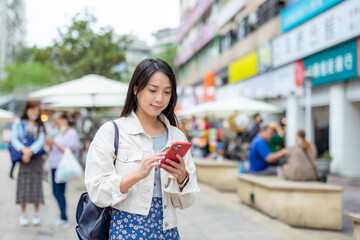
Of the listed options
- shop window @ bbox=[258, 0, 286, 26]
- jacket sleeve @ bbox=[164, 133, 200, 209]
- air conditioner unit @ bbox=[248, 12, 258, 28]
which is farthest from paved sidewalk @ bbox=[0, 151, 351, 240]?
air conditioner unit @ bbox=[248, 12, 258, 28]

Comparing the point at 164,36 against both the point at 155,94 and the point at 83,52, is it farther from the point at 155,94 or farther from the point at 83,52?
the point at 155,94

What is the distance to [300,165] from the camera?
7.00m

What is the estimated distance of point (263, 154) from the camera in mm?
7621

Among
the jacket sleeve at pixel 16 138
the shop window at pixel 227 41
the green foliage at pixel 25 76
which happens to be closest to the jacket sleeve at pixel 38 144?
the jacket sleeve at pixel 16 138

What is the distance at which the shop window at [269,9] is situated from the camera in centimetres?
1822

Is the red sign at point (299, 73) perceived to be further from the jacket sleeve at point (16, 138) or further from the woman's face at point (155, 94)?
the woman's face at point (155, 94)

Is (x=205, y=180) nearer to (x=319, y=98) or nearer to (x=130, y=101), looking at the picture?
(x=319, y=98)

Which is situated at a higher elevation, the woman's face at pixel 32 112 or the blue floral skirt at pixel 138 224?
the woman's face at pixel 32 112

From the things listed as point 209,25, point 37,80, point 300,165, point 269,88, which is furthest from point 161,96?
point 37,80

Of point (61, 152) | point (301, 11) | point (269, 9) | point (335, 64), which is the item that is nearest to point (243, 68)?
point (269, 9)

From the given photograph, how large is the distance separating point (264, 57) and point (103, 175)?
17.9 m

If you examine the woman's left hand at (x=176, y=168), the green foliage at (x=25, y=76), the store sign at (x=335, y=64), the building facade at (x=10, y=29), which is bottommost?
the woman's left hand at (x=176, y=168)

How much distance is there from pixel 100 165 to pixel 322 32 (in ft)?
43.1

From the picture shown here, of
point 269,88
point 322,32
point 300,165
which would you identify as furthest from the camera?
point 269,88
